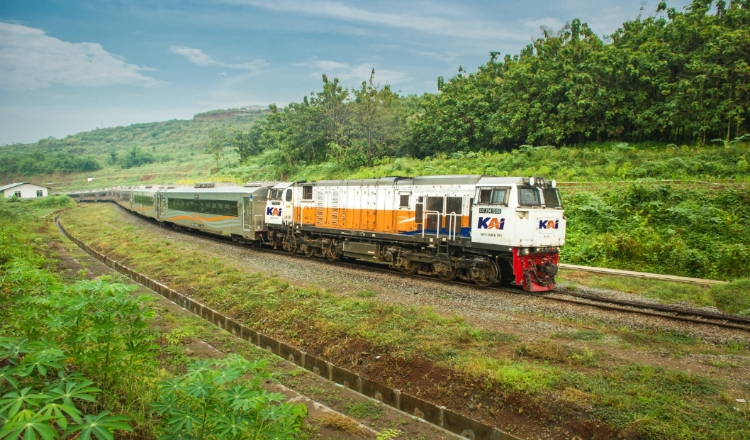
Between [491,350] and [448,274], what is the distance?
7015 mm

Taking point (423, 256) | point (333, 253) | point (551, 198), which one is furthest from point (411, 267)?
point (551, 198)

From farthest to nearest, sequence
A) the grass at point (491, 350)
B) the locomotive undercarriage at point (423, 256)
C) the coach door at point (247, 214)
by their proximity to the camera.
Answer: the coach door at point (247, 214)
the locomotive undercarriage at point (423, 256)
the grass at point (491, 350)

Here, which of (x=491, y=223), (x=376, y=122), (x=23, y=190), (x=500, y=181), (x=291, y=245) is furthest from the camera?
(x=23, y=190)

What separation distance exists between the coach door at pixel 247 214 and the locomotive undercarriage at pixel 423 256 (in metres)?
3.19

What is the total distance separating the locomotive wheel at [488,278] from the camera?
1402cm

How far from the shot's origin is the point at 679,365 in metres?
7.66

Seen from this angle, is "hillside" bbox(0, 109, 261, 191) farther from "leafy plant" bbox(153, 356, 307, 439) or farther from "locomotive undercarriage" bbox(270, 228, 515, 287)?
"leafy plant" bbox(153, 356, 307, 439)

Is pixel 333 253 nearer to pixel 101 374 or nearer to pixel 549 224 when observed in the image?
pixel 549 224

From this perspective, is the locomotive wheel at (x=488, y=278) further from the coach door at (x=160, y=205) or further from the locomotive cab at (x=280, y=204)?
the coach door at (x=160, y=205)

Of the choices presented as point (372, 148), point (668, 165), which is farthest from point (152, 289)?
point (372, 148)

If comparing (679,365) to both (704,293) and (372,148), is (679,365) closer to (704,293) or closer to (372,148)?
(704,293)

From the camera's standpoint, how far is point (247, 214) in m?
23.7

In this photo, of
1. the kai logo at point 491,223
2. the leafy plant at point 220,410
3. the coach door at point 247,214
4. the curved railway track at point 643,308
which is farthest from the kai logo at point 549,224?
the coach door at point 247,214

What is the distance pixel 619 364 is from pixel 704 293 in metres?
7.50
